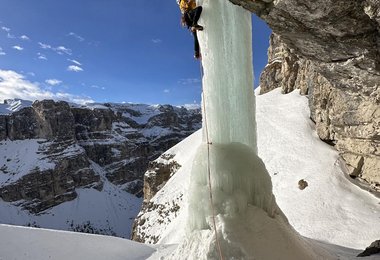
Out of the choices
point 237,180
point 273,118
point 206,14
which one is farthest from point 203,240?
point 273,118

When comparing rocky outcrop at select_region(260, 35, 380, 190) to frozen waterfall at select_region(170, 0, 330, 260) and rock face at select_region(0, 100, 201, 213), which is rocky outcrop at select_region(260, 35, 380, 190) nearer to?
frozen waterfall at select_region(170, 0, 330, 260)

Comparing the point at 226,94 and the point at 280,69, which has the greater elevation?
the point at 280,69

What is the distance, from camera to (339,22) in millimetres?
8055

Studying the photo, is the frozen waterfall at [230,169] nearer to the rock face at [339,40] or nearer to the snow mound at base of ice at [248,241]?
the snow mound at base of ice at [248,241]

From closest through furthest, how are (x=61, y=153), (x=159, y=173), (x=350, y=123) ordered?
1. (x=350, y=123)
2. (x=159, y=173)
3. (x=61, y=153)

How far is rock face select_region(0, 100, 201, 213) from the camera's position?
14012cm

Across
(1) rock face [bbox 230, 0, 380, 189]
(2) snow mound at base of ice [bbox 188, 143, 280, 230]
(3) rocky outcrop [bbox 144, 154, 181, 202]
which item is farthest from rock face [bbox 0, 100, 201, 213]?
(2) snow mound at base of ice [bbox 188, 143, 280, 230]

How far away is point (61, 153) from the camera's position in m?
155

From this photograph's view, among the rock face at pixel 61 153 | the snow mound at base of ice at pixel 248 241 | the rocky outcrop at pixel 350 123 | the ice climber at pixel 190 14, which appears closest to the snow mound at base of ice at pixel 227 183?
the snow mound at base of ice at pixel 248 241

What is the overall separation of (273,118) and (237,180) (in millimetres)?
23911

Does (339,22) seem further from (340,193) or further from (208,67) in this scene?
(340,193)

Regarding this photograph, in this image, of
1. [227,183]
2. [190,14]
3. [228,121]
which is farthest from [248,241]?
[190,14]

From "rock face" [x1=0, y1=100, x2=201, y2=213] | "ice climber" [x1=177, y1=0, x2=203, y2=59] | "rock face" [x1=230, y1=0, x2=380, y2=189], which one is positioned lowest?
"rock face" [x1=0, y1=100, x2=201, y2=213]

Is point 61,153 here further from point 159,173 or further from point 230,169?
point 230,169
